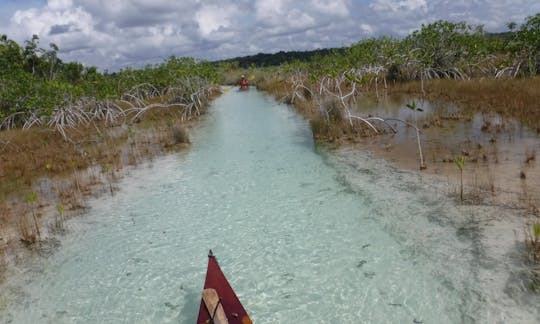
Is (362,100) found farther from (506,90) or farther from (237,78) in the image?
(237,78)

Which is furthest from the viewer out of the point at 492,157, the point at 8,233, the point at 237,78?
the point at 237,78

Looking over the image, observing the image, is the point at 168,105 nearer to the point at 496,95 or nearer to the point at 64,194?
the point at 64,194

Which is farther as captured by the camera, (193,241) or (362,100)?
(362,100)

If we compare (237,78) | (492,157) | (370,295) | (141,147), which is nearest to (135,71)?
(141,147)

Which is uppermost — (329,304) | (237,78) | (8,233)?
(237,78)

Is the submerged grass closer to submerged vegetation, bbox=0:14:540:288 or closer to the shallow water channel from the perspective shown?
submerged vegetation, bbox=0:14:540:288

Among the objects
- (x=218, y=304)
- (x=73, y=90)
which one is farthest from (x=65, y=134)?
(x=218, y=304)

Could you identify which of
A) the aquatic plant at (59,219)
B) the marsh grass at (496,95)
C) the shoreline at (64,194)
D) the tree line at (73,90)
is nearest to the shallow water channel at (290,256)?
the aquatic plant at (59,219)

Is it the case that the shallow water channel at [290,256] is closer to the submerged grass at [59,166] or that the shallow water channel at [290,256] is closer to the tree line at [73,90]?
the submerged grass at [59,166]
